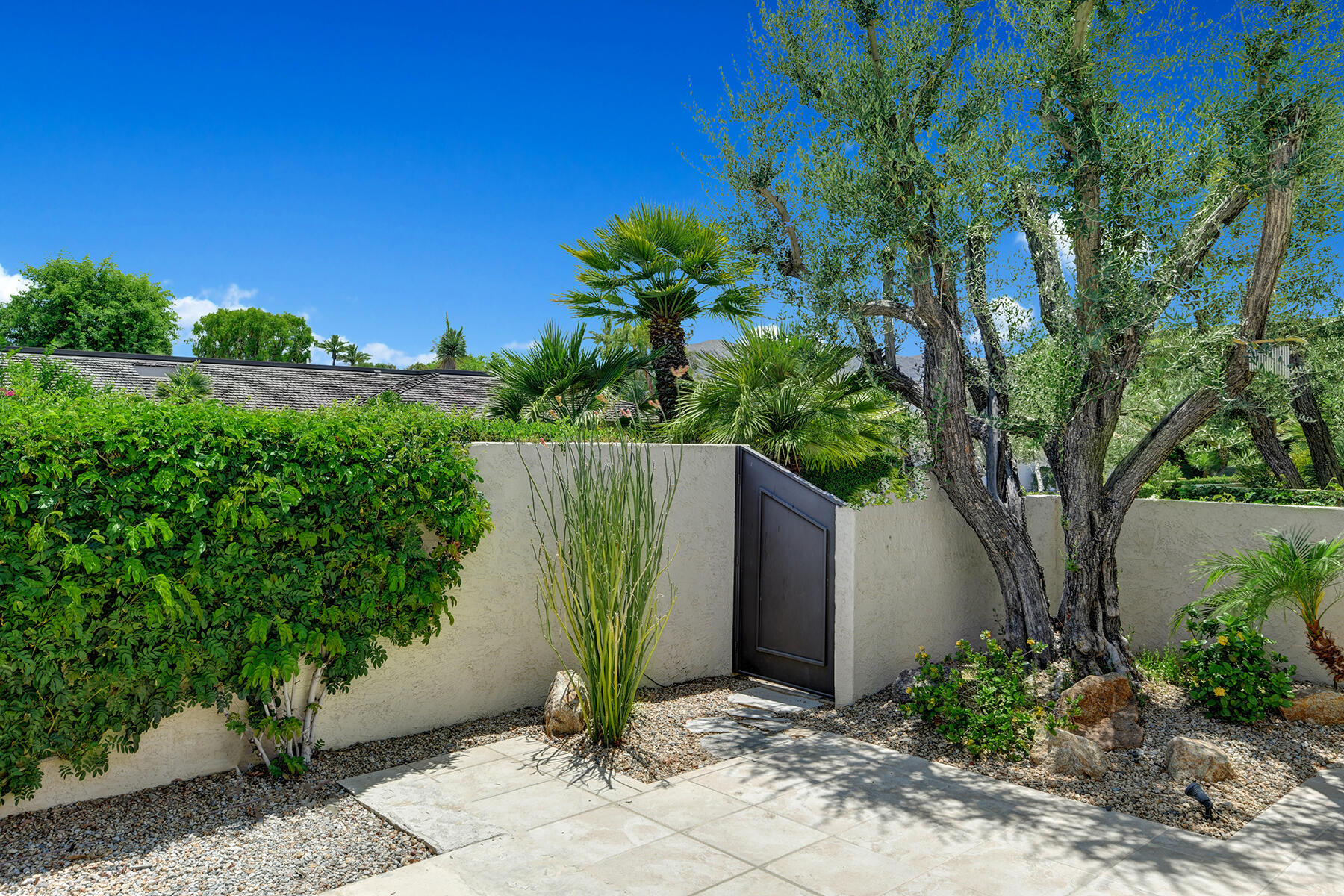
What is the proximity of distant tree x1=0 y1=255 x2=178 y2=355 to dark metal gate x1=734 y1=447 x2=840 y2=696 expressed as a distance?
37214 millimetres

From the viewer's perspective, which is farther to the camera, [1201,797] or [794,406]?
[794,406]

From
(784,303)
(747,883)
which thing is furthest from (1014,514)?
(747,883)

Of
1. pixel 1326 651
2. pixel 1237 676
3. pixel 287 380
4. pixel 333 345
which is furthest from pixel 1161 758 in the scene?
pixel 333 345

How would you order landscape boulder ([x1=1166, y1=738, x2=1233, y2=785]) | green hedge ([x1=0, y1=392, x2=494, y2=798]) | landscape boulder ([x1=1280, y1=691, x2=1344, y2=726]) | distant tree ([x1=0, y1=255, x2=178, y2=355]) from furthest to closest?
distant tree ([x1=0, y1=255, x2=178, y2=355])
landscape boulder ([x1=1280, y1=691, x2=1344, y2=726])
landscape boulder ([x1=1166, y1=738, x2=1233, y2=785])
green hedge ([x1=0, y1=392, x2=494, y2=798])

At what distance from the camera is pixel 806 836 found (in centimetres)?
349

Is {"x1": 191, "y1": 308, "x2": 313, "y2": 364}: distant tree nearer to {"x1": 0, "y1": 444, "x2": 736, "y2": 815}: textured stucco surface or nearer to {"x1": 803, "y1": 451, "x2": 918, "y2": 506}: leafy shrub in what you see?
{"x1": 803, "y1": 451, "x2": 918, "y2": 506}: leafy shrub

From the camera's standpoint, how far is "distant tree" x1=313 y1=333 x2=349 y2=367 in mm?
50875

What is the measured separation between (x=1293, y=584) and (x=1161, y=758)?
1.70 m

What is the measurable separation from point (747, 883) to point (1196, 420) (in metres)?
4.47

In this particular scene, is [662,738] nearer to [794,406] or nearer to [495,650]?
[495,650]

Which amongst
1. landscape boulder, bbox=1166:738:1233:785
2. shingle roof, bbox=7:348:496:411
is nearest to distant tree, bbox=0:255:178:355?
shingle roof, bbox=7:348:496:411

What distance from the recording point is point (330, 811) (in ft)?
11.9

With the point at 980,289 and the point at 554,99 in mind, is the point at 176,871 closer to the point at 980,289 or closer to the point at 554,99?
the point at 980,289

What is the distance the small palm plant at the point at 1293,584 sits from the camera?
16.9ft
